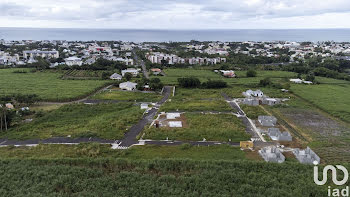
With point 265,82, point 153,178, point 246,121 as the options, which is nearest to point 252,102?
point 246,121

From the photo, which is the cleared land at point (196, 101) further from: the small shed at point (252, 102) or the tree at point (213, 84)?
the small shed at point (252, 102)

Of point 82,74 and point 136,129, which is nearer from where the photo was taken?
point 136,129

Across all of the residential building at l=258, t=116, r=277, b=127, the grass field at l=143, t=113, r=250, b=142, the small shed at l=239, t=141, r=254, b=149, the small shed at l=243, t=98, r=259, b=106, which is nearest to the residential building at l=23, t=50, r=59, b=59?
the small shed at l=243, t=98, r=259, b=106

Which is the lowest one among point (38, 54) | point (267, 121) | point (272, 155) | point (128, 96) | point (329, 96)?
point (272, 155)

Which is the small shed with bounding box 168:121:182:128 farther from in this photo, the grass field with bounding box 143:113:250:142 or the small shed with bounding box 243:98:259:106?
the small shed with bounding box 243:98:259:106

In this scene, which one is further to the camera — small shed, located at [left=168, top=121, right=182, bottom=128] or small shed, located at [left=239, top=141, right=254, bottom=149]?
small shed, located at [left=168, top=121, right=182, bottom=128]

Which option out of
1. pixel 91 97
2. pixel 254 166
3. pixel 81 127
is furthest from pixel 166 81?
pixel 254 166

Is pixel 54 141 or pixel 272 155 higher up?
pixel 54 141

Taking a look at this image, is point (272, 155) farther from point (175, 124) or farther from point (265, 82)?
point (265, 82)
